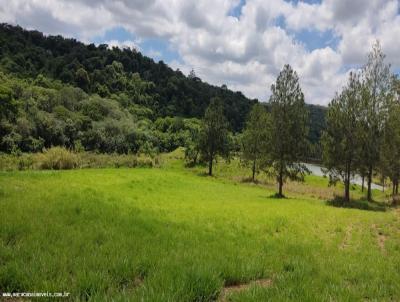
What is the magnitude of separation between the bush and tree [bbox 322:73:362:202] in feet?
85.3

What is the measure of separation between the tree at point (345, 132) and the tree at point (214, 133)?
1094 inches

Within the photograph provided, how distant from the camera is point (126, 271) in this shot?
6.41 m

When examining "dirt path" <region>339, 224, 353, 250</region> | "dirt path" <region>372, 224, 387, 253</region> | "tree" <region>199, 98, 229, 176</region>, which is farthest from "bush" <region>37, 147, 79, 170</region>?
"tree" <region>199, 98, 229, 176</region>

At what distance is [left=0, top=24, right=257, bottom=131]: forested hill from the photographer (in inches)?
5344

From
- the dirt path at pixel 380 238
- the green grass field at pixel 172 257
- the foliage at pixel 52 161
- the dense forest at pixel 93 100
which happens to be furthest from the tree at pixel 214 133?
the green grass field at pixel 172 257

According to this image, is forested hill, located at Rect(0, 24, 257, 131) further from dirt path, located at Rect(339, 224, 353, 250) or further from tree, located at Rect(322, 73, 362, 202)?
dirt path, located at Rect(339, 224, 353, 250)

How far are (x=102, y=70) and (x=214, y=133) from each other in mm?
108179

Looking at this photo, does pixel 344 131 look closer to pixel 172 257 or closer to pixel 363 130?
pixel 363 130

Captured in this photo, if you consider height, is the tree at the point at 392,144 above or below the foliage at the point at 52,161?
above

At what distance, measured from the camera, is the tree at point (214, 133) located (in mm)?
62625

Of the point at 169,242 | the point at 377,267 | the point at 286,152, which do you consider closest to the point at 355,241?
the point at 377,267

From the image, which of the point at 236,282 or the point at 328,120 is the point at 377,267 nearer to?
the point at 236,282

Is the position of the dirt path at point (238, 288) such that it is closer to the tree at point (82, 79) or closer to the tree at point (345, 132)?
the tree at point (345, 132)

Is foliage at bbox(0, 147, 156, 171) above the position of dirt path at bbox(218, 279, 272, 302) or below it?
above
